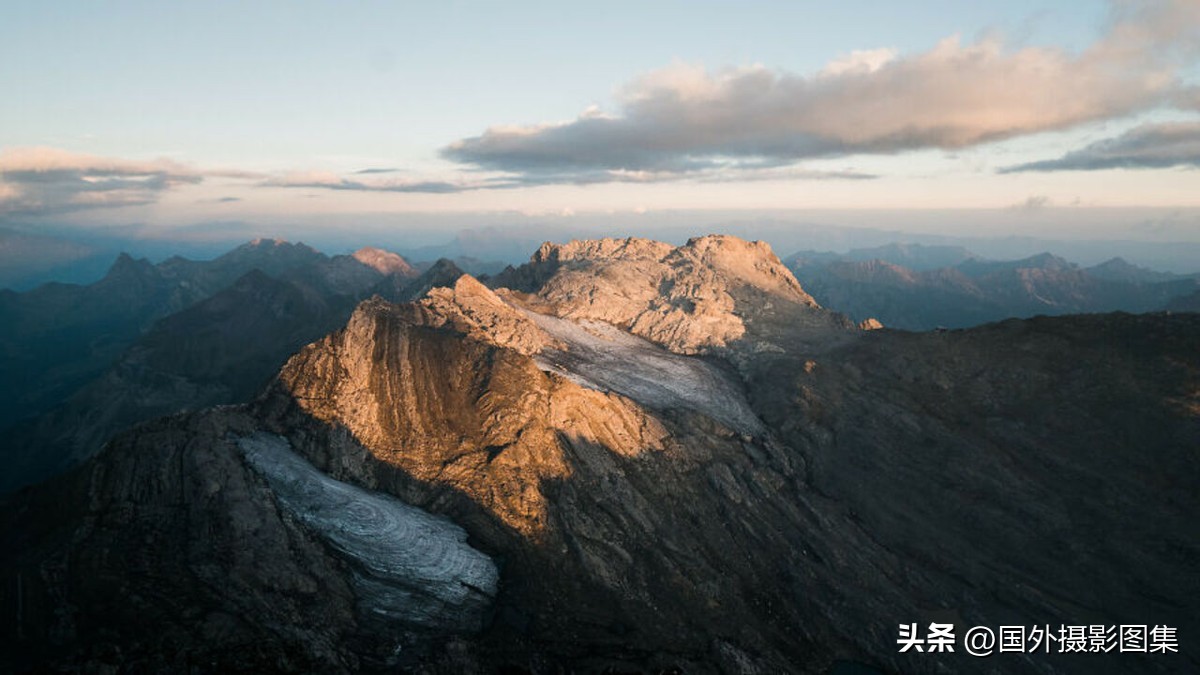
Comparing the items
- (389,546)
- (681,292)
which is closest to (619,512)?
(389,546)

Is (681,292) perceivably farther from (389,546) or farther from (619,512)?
(389,546)

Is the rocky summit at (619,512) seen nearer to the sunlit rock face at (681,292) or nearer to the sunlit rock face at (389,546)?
the sunlit rock face at (389,546)

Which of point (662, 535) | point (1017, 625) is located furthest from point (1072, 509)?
point (662, 535)

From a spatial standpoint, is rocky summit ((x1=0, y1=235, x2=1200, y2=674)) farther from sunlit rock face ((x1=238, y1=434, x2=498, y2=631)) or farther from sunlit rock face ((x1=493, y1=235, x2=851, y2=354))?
sunlit rock face ((x1=493, y1=235, x2=851, y2=354))

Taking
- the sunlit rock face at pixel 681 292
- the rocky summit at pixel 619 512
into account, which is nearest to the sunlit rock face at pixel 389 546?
the rocky summit at pixel 619 512

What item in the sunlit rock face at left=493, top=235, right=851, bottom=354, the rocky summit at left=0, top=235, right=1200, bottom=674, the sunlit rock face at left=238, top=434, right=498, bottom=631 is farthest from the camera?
the sunlit rock face at left=493, top=235, right=851, bottom=354

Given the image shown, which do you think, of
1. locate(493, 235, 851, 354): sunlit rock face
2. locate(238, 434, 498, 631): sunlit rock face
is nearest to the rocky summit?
locate(238, 434, 498, 631): sunlit rock face
